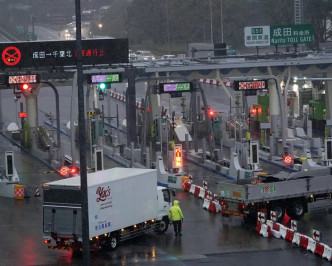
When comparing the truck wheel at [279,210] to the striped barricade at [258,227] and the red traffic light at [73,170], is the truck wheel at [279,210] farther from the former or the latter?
the red traffic light at [73,170]

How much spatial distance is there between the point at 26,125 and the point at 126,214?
19.7m

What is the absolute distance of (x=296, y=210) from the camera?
29.6 m

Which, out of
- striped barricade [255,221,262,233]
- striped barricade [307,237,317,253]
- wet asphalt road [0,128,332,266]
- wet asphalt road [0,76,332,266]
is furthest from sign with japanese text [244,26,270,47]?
striped barricade [307,237,317,253]

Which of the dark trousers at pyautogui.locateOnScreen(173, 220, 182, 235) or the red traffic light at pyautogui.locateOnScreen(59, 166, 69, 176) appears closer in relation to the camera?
the dark trousers at pyautogui.locateOnScreen(173, 220, 182, 235)

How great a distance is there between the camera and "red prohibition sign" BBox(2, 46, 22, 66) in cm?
3988

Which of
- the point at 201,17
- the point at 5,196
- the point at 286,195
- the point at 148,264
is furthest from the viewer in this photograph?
the point at 201,17

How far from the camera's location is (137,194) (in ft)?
88.2

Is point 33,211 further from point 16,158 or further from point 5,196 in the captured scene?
point 16,158

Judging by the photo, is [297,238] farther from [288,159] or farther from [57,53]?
[57,53]

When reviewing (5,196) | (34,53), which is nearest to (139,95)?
(34,53)

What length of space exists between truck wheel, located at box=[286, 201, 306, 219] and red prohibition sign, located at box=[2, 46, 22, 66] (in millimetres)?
15185

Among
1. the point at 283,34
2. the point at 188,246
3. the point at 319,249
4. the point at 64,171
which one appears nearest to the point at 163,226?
the point at 188,246

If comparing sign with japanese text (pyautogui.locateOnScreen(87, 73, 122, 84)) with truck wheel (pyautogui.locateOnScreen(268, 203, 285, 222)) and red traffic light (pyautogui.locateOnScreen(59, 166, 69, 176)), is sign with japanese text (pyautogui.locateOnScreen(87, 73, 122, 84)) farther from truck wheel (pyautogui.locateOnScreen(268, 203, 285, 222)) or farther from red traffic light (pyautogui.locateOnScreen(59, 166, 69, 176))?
truck wheel (pyautogui.locateOnScreen(268, 203, 285, 222))

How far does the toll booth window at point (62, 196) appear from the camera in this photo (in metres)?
24.8
